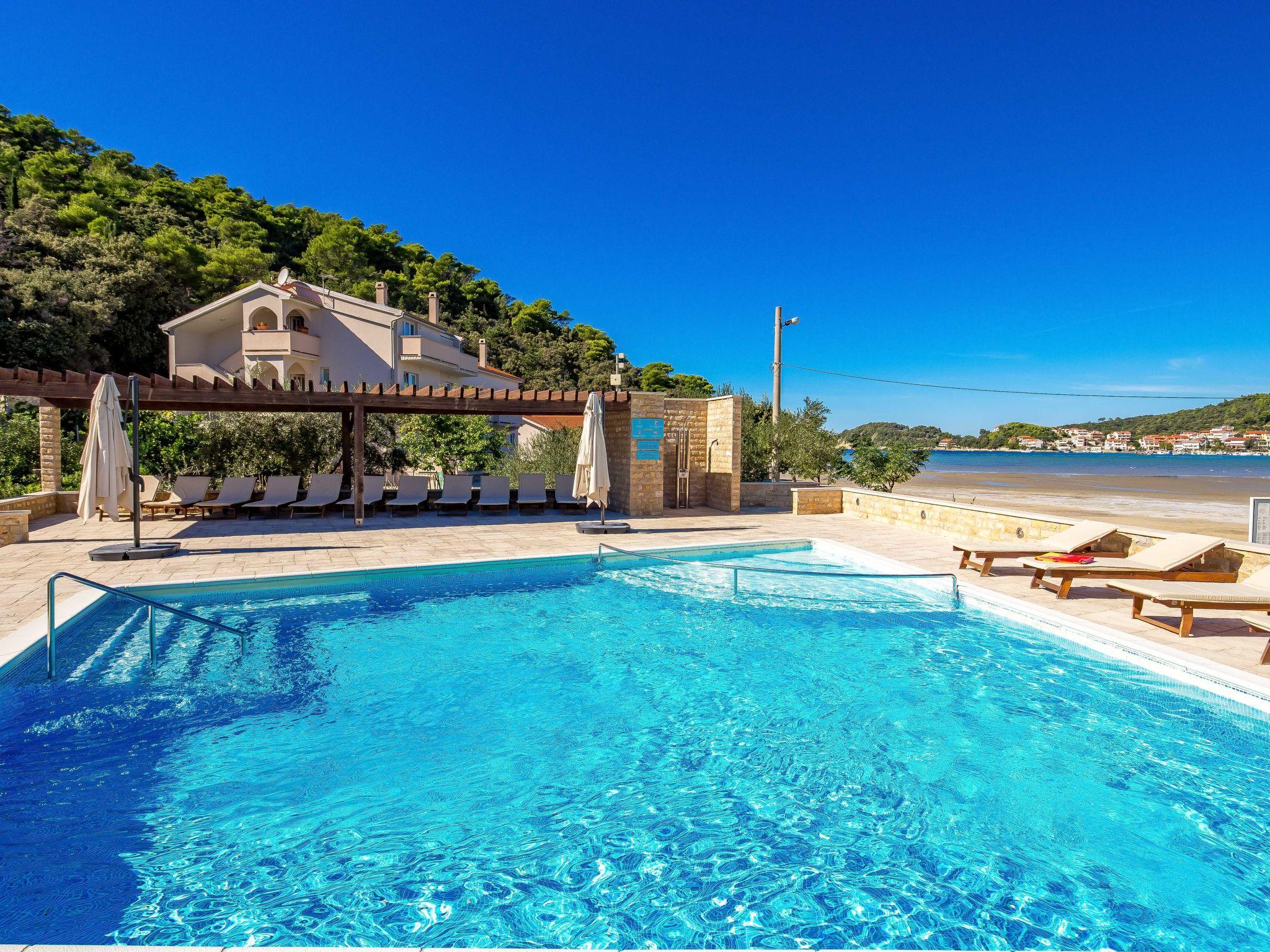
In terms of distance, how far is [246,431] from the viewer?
1570cm

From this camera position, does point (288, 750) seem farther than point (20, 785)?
Yes

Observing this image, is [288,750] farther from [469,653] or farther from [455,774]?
[469,653]

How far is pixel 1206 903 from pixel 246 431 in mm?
17703

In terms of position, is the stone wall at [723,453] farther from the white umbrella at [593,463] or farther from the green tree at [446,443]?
the green tree at [446,443]

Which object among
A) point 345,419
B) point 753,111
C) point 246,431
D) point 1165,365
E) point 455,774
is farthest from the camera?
point 1165,365

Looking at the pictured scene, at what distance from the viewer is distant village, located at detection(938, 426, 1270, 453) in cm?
7806

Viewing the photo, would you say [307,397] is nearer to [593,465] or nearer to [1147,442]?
[593,465]

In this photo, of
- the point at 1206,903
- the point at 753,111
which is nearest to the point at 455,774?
the point at 1206,903

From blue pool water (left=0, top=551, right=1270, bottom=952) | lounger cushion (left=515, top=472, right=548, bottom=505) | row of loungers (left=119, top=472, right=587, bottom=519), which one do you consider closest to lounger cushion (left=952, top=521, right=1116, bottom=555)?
blue pool water (left=0, top=551, right=1270, bottom=952)

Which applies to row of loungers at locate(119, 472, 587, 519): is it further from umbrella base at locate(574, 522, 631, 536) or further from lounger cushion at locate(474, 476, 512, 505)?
umbrella base at locate(574, 522, 631, 536)

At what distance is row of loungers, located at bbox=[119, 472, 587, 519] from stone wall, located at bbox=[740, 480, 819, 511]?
3.76 metres

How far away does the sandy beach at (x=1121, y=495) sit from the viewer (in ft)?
64.0

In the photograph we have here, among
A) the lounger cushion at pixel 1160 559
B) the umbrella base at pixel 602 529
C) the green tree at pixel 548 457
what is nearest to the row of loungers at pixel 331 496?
the green tree at pixel 548 457

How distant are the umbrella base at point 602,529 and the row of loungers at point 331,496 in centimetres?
304
